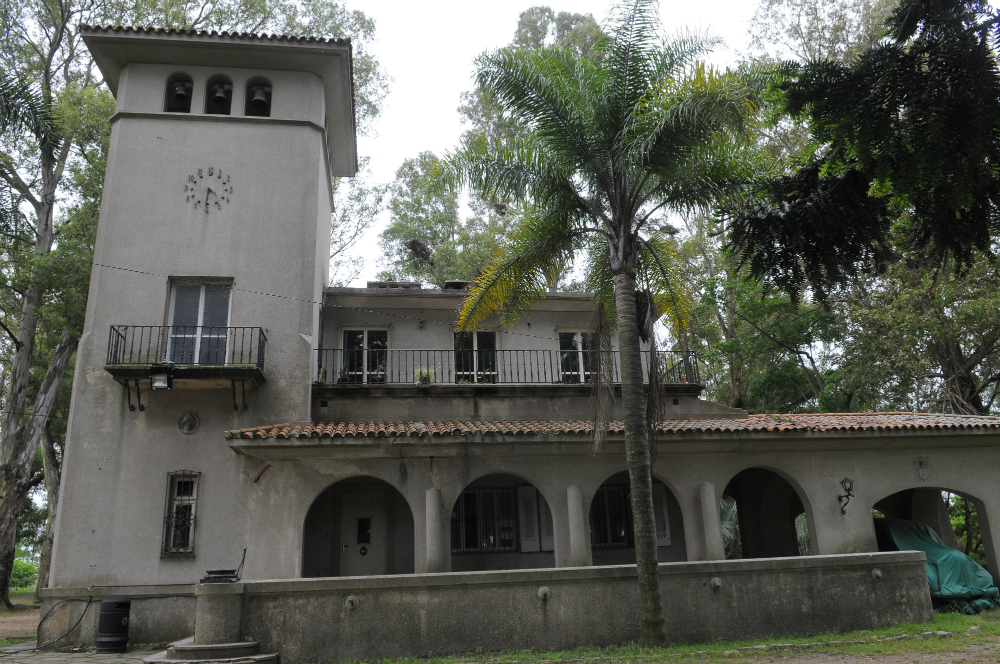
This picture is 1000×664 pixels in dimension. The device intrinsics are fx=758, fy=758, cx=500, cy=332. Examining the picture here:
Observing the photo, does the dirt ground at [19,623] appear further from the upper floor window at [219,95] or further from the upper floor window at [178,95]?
the upper floor window at [219,95]

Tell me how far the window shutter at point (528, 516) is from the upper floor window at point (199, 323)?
6586mm

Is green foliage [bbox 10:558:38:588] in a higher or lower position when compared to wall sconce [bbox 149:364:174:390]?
lower

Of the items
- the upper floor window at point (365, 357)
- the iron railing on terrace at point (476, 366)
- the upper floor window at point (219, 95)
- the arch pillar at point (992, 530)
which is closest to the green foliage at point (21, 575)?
the upper floor window at point (365, 357)

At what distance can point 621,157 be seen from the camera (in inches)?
452

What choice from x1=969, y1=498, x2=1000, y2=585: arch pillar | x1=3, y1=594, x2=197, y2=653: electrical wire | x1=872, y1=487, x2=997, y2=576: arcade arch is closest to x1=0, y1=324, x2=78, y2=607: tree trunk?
x1=3, y1=594, x2=197, y2=653: electrical wire

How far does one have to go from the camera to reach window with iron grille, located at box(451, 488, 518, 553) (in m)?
15.6

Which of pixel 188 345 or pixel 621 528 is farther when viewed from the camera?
pixel 621 528

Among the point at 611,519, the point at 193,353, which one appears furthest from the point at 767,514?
the point at 193,353

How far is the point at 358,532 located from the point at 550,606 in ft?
18.1

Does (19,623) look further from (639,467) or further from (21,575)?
(21,575)

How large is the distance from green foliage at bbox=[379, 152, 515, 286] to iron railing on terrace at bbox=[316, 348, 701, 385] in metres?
12.1

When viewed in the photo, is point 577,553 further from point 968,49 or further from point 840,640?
point 968,49

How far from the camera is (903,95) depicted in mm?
4625

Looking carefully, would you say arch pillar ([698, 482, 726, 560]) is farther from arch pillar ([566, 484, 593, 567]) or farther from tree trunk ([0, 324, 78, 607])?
tree trunk ([0, 324, 78, 607])
